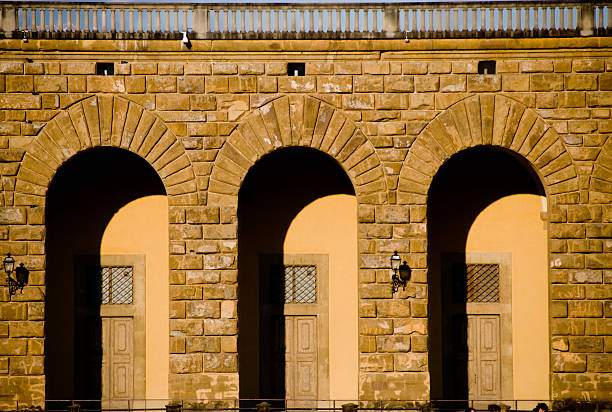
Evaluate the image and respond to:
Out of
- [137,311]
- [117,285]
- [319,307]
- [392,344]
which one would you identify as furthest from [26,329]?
[392,344]

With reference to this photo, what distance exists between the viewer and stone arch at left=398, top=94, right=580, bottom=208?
50.5 ft

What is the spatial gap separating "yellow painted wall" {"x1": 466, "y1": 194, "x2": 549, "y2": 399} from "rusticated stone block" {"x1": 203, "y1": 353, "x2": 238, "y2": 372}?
208 inches

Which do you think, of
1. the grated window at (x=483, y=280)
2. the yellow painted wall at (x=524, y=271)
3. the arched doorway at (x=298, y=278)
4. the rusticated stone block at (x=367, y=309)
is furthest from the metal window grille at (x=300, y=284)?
the yellow painted wall at (x=524, y=271)

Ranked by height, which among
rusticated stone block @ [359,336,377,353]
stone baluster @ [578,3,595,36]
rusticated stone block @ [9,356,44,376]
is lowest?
rusticated stone block @ [9,356,44,376]

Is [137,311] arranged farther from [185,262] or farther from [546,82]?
[546,82]

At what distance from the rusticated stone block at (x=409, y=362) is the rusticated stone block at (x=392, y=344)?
11 centimetres

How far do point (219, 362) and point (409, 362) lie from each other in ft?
11.4

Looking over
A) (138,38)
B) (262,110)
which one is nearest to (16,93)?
(138,38)

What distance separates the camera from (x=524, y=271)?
657 inches

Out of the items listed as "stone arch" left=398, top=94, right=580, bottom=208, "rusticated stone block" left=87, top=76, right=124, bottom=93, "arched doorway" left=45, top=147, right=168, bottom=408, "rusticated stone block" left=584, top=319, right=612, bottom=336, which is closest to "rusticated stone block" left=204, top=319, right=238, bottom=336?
"arched doorway" left=45, top=147, right=168, bottom=408

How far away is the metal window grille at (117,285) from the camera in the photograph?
54.5 ft

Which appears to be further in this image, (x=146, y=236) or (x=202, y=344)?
(x=146, y=236)

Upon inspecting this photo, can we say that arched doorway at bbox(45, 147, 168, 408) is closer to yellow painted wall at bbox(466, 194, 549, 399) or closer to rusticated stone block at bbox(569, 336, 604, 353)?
yellow painted wall at bbox(466, 194, 549, 399)

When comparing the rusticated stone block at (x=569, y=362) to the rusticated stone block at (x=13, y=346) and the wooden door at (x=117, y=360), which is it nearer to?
the wooden door at (x=117, y=360)
